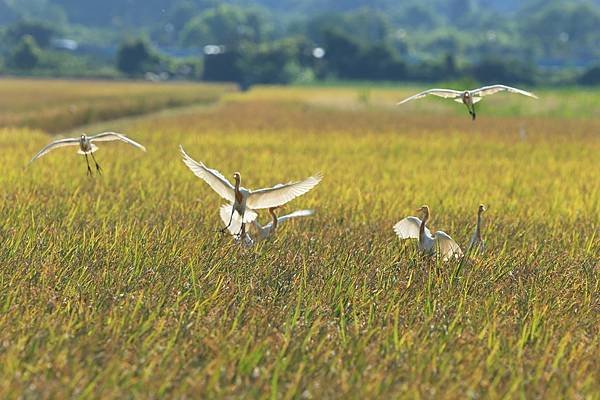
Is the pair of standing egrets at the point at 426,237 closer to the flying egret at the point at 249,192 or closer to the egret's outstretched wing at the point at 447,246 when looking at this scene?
the egret's outstretched wing at the point at 447,246

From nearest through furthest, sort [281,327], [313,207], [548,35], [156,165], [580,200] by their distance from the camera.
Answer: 1. [281,327]
2. [313,207]
3. [580,200]
4. [156,165]
5. [548,35]

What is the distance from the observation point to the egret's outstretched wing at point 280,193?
521cm

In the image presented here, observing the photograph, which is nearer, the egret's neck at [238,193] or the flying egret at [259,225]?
the egret's neck at [238,193]

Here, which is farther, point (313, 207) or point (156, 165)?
point (156, 165)

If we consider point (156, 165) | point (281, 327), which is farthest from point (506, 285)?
point (156, 165)

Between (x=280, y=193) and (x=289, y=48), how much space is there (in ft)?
279

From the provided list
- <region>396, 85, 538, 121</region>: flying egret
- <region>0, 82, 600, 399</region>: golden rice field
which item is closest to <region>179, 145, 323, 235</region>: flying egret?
<region>0, 82, 600, 399</region>: golden rice field

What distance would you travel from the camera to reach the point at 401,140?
1844 centimetres

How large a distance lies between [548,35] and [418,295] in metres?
171

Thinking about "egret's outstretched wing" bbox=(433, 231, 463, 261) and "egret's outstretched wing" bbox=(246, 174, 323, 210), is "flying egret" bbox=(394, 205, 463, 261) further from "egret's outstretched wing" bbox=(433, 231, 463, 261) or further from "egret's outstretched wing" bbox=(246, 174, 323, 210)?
"egret's outstretched wing" bbox=(246, 174, 323, 210)

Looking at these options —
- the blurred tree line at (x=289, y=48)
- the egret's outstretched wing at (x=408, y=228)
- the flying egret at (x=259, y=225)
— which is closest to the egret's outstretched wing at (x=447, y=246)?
the egret's outstretched wing at (x=408, y=228)

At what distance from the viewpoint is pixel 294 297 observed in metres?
4.67

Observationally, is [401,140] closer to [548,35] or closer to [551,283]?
[551,283]

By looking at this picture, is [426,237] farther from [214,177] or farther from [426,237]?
[214,177]
